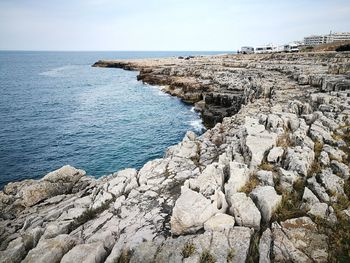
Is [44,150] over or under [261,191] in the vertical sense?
under

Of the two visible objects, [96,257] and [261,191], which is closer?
[96,257]

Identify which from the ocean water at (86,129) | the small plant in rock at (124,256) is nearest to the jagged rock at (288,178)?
the small plant in rock at (124,256)

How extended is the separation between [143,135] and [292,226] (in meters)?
35.5

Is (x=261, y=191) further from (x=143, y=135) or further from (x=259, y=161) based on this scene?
(x=143, y=135)

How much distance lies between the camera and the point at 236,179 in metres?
12.9

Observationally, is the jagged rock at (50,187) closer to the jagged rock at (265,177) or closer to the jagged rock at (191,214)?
the jagged rock at (191,214)

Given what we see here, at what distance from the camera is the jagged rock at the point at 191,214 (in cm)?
1065

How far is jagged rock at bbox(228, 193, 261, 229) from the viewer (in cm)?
1046

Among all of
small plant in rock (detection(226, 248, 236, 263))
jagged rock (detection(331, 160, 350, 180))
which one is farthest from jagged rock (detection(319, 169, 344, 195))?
small plant in rock (detection(226, 248, 236, 263))

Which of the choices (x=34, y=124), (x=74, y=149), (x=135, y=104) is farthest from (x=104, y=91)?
(x=74, y=149)

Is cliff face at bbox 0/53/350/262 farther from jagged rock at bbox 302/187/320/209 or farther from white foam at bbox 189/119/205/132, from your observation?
white foam at bbox 189/119/205/132

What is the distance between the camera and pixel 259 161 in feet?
48.2

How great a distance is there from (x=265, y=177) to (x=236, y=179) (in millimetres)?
1489

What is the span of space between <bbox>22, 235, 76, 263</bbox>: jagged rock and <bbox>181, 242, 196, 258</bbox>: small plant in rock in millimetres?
4938
